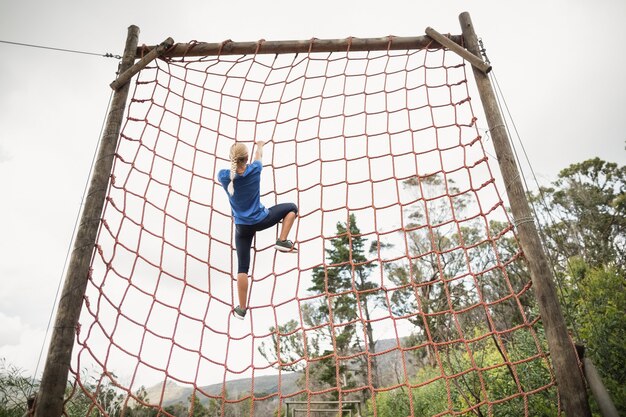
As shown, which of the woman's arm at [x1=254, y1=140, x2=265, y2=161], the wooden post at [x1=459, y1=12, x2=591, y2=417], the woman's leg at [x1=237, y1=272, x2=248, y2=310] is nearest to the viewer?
the wooden post at [x1=459, y1=12, x2=591, y2=417]

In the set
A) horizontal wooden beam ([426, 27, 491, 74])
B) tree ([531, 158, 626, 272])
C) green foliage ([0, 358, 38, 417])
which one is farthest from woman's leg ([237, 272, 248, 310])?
tree ([531, 158, 626, 272])

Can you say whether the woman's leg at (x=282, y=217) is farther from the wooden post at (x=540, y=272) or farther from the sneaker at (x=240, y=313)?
the wooden post at (x=540, y=272)

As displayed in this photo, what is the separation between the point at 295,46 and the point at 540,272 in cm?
227

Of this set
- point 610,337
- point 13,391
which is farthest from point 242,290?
point 13,391

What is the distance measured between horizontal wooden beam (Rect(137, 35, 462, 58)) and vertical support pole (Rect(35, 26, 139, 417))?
2.07 feet

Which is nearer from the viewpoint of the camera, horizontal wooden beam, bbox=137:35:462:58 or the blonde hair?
the blonde hair

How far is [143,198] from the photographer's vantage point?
2436 millimetres

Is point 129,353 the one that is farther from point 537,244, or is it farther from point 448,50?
point 448,50

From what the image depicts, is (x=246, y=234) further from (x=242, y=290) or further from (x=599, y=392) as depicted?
(x=599, y=392)

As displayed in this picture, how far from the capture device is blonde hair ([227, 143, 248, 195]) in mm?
2459

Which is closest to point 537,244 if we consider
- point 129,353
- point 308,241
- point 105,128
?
point 308,241

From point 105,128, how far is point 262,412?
29953 millimetres

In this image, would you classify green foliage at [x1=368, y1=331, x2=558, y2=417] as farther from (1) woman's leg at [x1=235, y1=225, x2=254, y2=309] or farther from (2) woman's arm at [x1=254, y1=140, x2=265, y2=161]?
(2) woman's arm at [x1=254, y1=140, x2=265, y2=161]

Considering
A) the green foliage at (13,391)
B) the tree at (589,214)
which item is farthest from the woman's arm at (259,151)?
the tree at (589,214)
